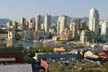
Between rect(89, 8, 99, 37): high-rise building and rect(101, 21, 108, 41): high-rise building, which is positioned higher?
rect(89, 8, 99, 37): high-rise building

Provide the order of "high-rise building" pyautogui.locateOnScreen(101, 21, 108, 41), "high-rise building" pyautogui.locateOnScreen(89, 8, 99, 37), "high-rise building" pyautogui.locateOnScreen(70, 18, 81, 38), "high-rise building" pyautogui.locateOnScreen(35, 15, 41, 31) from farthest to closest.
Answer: "high-rise building" pyautogui.locateOnScreen(35, 15, 41, 31) → "high-rise building" pyautogui.locateOnScreen(89, 8, 99, 37) → "high-rise building" pyautogui.locateOnScreen(70, 18, 81, 38) → "high-rise building" pyautogui.locateOnScreen(101, 21, 108, 41)

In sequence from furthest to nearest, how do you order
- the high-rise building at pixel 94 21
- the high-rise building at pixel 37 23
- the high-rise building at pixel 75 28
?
1. the high-rise building at pixel 37 23
2. the high-rise building at pixel 94 21
3. the high-rise building at pixel 75 28

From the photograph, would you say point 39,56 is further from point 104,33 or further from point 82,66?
point 104,33

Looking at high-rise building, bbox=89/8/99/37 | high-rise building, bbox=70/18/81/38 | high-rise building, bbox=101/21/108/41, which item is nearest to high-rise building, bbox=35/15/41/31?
high-rise building, bbox=70/18/81/38

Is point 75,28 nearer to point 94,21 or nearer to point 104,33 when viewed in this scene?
point 104,33

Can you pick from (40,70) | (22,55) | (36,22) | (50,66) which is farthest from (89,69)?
(36,22)

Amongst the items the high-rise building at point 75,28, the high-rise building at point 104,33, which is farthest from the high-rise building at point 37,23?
the high-rise building at point 104,33

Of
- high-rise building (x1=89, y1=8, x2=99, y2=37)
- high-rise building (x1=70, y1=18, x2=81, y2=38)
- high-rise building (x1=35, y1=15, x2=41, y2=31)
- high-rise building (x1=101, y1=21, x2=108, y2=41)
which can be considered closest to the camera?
high-rise building (x1=101, y1=21, x2=108, y2=41)

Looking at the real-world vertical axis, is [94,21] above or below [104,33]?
above

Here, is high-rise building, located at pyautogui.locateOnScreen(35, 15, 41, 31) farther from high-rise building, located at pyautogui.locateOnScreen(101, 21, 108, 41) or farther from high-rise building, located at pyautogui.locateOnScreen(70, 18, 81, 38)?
high-rise building, located at pyautogui.locateOnScreen(101, 21, 108, 41)

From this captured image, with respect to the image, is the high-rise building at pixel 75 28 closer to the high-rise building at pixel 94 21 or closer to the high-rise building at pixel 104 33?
the high-rise building at pixel 94 21

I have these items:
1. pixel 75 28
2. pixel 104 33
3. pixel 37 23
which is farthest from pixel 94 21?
pixel 37 23
